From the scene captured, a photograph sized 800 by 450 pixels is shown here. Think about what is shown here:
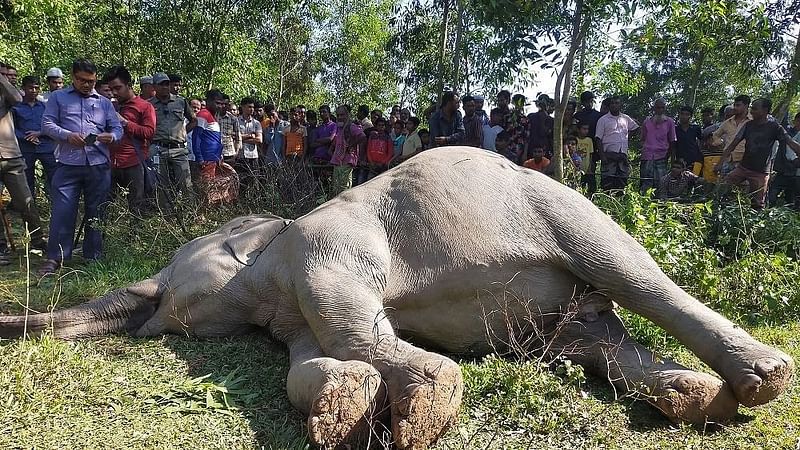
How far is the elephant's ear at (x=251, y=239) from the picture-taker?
4.09 meters

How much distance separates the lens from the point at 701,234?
5504mm

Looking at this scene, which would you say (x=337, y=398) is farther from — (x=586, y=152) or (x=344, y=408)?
(x=586, y=152)

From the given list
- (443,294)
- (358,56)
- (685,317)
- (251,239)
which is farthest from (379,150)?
(358,56)

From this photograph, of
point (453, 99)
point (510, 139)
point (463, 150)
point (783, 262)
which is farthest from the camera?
point (510, 139)

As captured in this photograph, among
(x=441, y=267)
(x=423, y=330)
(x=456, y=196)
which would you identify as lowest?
(x=423, y=330)

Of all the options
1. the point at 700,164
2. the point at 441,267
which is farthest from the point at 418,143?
the point at 441,267

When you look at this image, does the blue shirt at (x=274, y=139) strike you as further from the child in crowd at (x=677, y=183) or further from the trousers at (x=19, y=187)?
the child in crowd at (x=677, y=183)

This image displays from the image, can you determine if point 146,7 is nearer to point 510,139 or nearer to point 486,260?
point 510,139

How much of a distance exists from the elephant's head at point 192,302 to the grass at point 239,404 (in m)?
0.11

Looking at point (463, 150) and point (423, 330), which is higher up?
point (463, 150)

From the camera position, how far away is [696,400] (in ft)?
9.93

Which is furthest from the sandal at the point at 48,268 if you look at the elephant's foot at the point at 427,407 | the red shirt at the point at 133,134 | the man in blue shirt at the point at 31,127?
the elephant's foot at the point at 427,407

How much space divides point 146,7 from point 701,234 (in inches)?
487

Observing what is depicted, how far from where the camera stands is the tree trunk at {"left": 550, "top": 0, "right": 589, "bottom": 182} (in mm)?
5949
